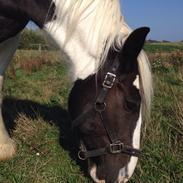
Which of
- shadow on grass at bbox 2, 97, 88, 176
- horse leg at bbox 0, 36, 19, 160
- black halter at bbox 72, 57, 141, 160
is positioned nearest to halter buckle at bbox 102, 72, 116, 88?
black halter at bbox 72, 57, 141, 160

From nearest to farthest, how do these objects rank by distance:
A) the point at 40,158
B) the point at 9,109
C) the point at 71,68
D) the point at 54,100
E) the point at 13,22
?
the point at 71,68 < the point at 13,22 < the point at 40,158 < the point at 9,109 < the point at 54,100

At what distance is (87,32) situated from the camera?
340cm

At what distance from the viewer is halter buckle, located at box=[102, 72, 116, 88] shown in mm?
3295

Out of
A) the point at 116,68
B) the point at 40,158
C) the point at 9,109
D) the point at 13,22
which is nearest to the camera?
the point at 116,68

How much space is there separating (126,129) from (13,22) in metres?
1.53

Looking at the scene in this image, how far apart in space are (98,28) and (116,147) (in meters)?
0.97

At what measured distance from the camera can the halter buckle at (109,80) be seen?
10.8ft

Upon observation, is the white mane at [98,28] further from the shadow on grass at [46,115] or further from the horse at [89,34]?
the shadow on grass at [46,115]

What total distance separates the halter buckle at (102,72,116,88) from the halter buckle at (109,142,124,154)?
1.55 ft

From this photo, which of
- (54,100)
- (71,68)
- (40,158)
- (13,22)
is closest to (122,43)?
(71,68)

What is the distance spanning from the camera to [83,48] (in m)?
3.42

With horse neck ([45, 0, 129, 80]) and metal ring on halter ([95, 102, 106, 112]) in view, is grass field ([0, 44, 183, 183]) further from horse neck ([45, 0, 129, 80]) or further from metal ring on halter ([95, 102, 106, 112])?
metal ring on halter ([95, 102, 106, 112])

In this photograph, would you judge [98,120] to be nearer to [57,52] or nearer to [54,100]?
[57,52]

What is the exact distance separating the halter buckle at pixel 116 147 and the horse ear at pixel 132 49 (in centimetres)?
59
